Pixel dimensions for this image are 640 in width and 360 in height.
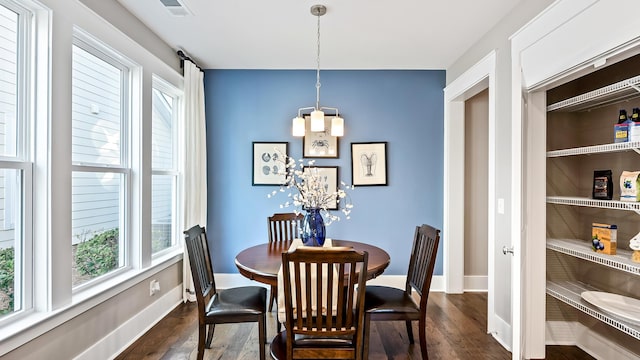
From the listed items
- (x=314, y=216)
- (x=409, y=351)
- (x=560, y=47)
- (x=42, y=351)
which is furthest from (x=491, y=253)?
(x=42, y=351)

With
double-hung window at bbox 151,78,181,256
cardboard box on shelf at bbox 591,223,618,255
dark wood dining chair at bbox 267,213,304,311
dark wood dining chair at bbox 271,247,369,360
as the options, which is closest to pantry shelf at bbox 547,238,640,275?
cardboard box on shelf at bbox 591,223,618,255

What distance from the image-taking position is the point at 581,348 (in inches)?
104

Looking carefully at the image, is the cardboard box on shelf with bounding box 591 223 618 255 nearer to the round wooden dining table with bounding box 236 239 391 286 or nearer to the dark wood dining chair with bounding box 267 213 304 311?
the round wooden dining table with bounding box 236 239 391 286

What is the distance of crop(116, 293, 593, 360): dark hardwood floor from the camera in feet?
8.66

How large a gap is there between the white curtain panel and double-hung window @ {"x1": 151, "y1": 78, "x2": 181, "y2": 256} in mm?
175

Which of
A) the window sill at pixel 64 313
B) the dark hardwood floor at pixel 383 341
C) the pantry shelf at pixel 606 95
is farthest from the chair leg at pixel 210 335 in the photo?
the pantry shelf at pixel 606 95

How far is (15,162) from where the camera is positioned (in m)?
1.90

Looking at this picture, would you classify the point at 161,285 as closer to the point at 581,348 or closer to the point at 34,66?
the point at 34,66

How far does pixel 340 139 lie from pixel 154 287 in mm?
2470

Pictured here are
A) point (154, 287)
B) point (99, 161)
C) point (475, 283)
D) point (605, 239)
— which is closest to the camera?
point (605, 239)

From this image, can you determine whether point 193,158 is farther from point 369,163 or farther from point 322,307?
point 322,307

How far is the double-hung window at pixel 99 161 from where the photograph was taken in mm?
2400

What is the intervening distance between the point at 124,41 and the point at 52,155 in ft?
3.73

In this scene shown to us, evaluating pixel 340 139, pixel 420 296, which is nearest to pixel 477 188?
pixel 340 139
